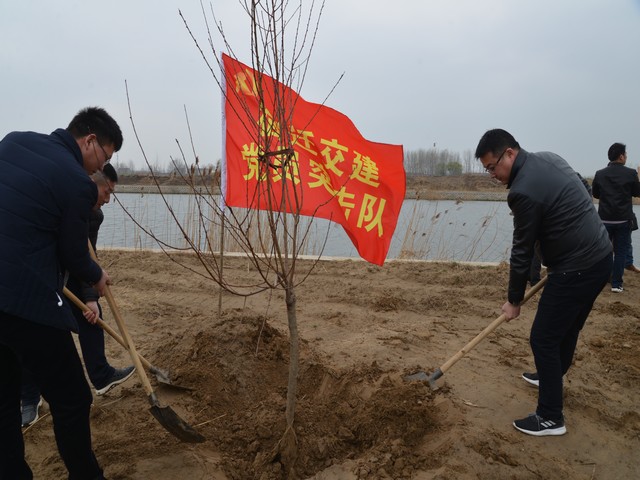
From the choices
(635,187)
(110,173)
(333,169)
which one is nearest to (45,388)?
(110,173)

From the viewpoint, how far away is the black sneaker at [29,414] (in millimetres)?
2930

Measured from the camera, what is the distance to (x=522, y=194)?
100 inches

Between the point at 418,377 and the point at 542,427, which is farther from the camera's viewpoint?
the point at 418,377

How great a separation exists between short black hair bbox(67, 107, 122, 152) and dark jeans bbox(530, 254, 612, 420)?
2653 millimetres

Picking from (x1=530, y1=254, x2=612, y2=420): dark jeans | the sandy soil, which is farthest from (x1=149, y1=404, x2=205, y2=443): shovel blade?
(x1=530, y1=254, x2=612, y2=420): dark jeans

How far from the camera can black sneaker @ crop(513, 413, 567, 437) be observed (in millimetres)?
2766

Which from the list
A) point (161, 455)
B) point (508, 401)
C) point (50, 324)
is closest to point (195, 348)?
point (161, 455)

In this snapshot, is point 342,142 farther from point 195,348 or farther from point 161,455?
point 161,455

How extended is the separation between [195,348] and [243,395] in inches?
23.7

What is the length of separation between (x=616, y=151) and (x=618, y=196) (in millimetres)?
592

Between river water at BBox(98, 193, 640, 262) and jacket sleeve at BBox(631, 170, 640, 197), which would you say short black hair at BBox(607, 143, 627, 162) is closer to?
jacket sleeve at BBox(631, 170, 640, 197)

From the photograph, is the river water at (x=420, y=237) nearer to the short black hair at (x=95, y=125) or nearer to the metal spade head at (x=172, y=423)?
the metal spade head at (x=172, y=423)

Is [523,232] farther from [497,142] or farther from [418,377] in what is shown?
[418,377]

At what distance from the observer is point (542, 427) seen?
9.11 ft
